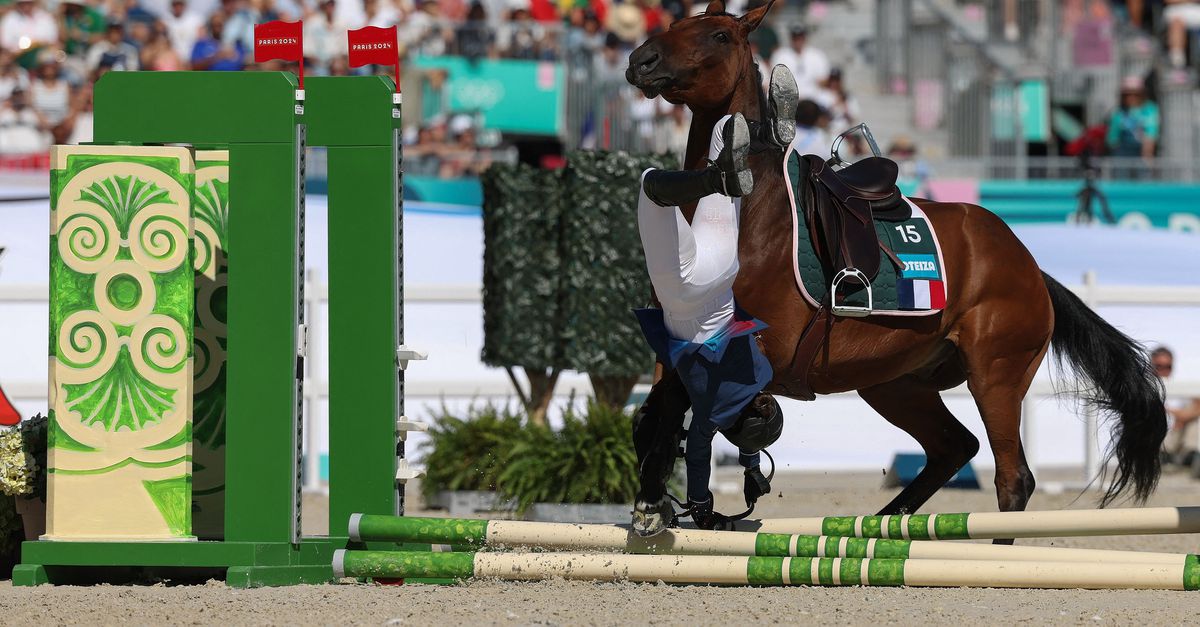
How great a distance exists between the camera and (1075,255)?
13656 mm

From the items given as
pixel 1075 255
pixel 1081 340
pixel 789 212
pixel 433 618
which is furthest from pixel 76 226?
pixel 1075 255

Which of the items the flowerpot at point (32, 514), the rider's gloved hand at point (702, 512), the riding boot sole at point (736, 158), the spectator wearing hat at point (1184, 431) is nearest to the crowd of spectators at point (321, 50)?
the spectator wearing hat at point (1184, 431)

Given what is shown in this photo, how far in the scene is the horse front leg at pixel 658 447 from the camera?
441 cm

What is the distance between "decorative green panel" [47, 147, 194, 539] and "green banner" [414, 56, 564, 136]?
33.9 ft

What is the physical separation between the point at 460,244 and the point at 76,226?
314 inches

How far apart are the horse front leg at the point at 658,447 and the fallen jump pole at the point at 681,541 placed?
0.09m

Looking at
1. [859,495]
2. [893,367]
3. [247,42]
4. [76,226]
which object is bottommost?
[859,495]

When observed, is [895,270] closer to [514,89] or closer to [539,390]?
[539,390]

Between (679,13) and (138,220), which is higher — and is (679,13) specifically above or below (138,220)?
above

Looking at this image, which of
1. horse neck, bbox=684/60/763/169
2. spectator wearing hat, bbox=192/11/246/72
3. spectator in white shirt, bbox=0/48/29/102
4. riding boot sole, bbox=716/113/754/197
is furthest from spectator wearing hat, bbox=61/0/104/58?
riding boot sole, bbox=716/113/754/197

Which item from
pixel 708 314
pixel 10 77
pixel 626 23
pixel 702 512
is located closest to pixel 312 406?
pixel 702 512

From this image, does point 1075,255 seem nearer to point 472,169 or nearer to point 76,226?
point 472,169

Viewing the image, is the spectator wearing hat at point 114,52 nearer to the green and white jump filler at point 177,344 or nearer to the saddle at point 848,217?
the green and white jump filler at point 177,344

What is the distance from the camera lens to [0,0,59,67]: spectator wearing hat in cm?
1489
